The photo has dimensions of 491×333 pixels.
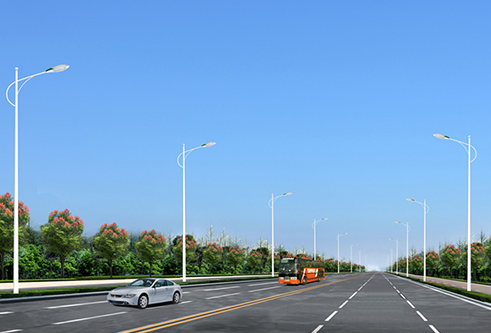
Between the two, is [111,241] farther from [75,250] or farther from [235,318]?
[235,318]

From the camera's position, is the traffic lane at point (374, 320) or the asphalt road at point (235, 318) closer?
the asphalt road at point (235, 318)

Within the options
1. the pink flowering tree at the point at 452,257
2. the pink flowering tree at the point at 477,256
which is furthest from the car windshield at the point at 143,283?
the pink flowering tree at the point at 452,257

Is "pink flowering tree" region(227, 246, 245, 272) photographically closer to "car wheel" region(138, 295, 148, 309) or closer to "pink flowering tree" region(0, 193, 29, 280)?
"pink flowering tree" region(0, 193, 29, 280)

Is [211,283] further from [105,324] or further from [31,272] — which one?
[105,324]

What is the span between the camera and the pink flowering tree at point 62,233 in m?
54.5

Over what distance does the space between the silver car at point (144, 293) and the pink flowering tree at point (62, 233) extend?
33.3 m

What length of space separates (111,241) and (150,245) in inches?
336

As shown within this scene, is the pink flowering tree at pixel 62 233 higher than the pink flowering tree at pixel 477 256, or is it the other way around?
the pink flowering tree at pixel 62 233

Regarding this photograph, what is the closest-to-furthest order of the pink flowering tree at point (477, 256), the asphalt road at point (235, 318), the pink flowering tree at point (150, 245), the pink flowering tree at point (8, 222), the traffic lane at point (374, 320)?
1. the asphalt road at point (235, 318)
2. the traffic lane at point (374, 320)
3. the pink flowering tree at point (8, 222)
4. the pink flowering tree at point (150, 245)
5. the pink flowering tree at point (477, 256)

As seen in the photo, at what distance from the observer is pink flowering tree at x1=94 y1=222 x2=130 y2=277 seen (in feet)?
197

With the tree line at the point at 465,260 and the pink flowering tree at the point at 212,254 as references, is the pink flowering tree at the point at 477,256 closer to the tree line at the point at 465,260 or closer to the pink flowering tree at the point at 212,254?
the tree line at the point at 465,260

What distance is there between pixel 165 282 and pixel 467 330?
13253 mm

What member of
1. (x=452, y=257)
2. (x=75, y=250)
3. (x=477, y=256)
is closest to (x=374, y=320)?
(x=75, y=250)

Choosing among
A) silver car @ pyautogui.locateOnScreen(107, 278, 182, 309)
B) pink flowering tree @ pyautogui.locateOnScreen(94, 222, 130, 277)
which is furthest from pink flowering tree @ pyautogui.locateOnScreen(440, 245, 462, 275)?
silver car @ pyautogui.locateOnScreen(107, 278, 182, 309)
